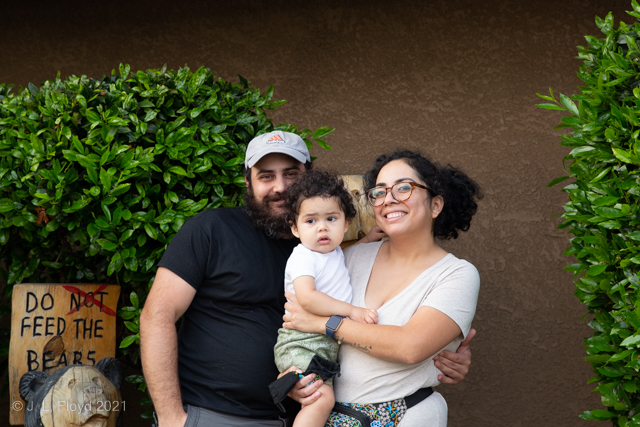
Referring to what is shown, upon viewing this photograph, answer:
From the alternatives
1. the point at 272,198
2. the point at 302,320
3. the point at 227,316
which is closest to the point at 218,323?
the point at 227,316

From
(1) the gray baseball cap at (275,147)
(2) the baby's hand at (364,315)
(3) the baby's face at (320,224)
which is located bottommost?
(2) the baby's hand at (364,315)

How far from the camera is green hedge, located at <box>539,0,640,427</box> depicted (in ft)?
7.70

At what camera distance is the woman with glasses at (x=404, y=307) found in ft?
8.14

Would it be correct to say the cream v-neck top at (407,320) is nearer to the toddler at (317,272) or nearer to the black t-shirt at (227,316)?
the toddler at (317,272)

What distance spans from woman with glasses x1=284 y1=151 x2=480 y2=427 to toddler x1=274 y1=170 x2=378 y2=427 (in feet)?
0.19

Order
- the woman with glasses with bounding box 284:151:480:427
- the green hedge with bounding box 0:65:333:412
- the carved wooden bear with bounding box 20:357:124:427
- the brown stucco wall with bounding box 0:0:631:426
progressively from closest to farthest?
1. the woman with glasses with bounding box 284:151:480:427
2. the carved wooden bear with bounding box 20:357:124:427
3. the green hedge with bounding box 0:65:333:412
4. the brown stucco wall with bounding box 0:0:631:426

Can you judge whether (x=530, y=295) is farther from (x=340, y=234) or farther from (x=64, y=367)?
(x=64, y=367)

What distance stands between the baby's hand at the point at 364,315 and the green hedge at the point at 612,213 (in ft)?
2.98

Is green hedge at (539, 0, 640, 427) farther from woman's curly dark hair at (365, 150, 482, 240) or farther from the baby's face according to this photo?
the baby's face

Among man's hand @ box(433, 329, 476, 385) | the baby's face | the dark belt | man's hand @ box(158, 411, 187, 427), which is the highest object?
the baby's face

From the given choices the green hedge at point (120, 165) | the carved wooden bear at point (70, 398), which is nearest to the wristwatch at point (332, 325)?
the green hedge at point (120, 165)

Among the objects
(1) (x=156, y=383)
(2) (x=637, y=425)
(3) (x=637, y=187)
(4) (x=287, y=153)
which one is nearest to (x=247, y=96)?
(4) (x=287, y=153)

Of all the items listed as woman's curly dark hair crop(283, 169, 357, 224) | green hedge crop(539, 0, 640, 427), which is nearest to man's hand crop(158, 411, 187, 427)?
woman's curly dark hair crop(283, 169, 357, 224)

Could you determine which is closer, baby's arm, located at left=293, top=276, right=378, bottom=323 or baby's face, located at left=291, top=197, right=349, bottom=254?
baby's arm, located at left=293, top=276, right=378, bottom=323
